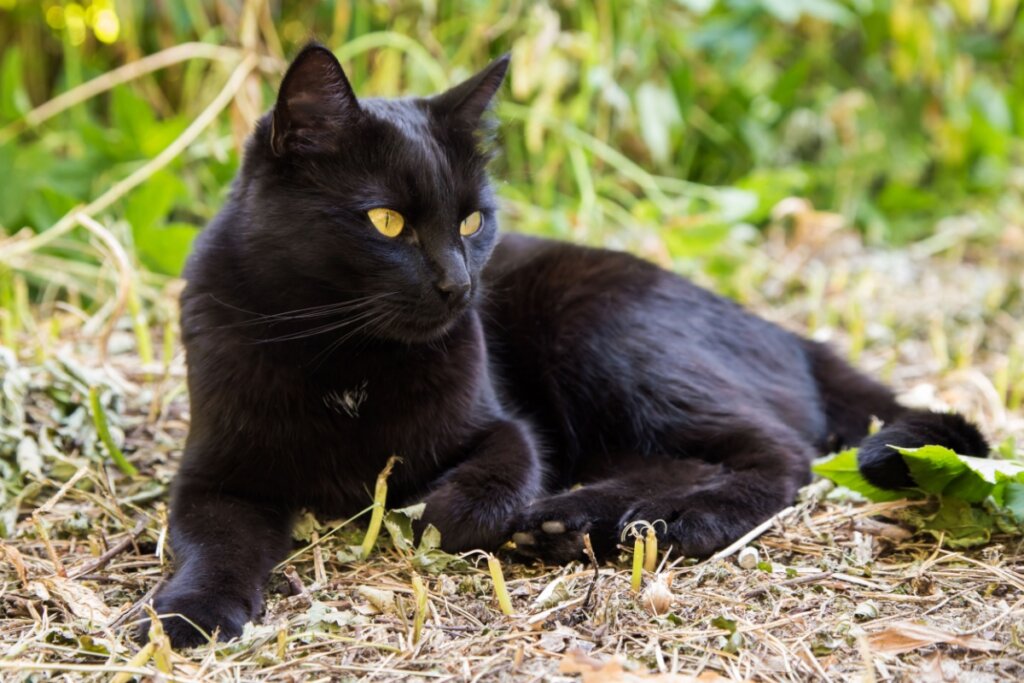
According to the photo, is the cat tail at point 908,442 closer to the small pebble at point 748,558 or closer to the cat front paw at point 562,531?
the small pebble at point 748,558

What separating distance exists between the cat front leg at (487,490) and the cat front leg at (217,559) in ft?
0.96

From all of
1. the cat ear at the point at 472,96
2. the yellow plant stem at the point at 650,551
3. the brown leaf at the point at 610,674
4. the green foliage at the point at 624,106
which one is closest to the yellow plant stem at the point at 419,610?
the brown leaf at the point at 610,674

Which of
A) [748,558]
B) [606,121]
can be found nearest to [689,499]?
[748,558]

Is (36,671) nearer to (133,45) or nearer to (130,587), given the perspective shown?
(130,587)

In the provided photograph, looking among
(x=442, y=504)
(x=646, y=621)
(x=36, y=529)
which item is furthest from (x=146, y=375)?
(x=646, y=621)

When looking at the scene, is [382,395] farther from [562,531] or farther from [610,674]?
[610,674]

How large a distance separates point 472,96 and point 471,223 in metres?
0.26

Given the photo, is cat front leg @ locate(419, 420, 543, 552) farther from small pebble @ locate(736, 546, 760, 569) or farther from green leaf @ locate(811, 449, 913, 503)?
green leaf @ locate(811, 449, 913, 503)

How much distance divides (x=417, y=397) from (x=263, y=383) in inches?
11.5

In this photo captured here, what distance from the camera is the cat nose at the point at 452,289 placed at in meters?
1.70

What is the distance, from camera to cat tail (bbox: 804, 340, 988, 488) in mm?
1768

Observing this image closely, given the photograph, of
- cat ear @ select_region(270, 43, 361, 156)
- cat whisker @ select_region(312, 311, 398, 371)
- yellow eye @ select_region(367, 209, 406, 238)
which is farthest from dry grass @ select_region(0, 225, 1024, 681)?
cat ear @ select_region(270, 43, 361, 156)

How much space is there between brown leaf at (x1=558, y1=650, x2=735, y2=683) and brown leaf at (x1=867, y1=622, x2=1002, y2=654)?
25 centimetres

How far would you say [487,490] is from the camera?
6.05ft
